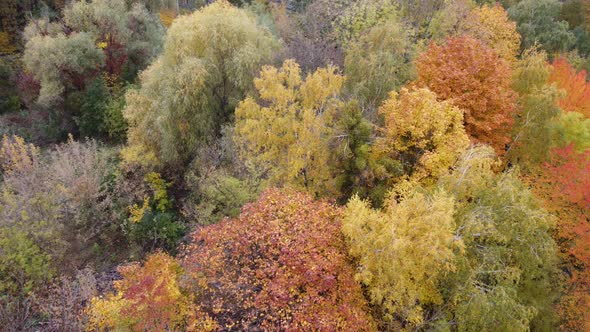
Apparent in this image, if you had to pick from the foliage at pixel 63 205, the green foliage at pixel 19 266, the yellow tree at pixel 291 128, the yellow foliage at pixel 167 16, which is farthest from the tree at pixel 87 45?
the yellow tree at pixel 291 128

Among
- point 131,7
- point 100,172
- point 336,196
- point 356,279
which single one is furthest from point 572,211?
point 131,7

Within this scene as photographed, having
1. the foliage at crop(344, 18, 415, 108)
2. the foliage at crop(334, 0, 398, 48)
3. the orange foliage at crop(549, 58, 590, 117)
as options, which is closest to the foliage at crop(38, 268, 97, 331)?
the foliage at crop(344, 18, 415, 108)

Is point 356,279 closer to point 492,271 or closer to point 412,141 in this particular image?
point 492,271

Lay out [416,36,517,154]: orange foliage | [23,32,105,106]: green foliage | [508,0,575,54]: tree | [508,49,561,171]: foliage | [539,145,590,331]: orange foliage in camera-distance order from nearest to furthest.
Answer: [539,145,590,331]: orange foliage
[416,36,517,154]: orange foliage
[508,49,561,171]: foliage
[23,32,105,106]: green foliage
[508,0,575,54]: tree

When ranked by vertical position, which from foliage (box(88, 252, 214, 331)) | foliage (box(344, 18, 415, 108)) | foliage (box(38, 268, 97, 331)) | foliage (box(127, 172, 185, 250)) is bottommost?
foliage (box(127, 172, 185, 250))

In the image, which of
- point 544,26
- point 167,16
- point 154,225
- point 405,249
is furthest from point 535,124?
point 167,16

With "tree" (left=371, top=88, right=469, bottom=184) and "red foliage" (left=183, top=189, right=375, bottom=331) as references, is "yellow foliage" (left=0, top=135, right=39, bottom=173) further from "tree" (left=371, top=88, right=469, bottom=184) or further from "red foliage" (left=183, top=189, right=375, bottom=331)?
"tree" (left=371, top=88, right=469, bottom=184)
